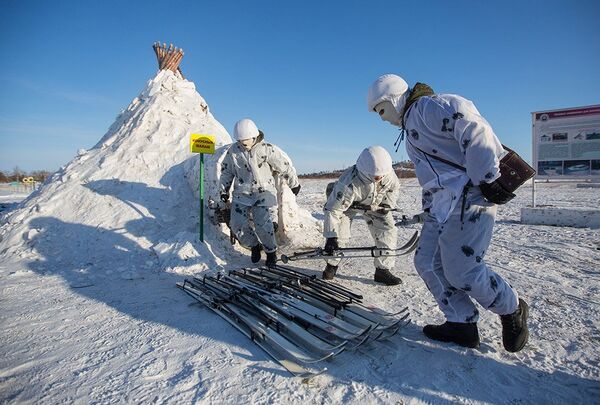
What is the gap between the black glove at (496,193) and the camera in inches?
85.3

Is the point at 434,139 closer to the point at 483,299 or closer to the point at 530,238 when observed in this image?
the point at 483,299

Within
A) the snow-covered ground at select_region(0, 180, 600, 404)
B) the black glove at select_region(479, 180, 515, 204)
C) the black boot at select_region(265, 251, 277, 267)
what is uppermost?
the black glove at select_region(479, 180, 515, 204)

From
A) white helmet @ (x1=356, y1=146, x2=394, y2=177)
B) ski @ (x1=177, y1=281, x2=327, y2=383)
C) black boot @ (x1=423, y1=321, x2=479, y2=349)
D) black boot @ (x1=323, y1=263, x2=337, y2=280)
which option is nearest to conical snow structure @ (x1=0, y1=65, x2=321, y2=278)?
ski @ (x1=177, y1=281, x2=327, y2=383)

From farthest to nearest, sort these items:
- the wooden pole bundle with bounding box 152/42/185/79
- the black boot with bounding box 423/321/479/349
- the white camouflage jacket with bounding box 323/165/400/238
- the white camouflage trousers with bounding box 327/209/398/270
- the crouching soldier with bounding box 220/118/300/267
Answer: the wooden pole bundle with bounding box 152/42/185/79 < the crouching soldier with bounding box 220/118/300/267 < the white camouflage trousers with bounding box 327/209/398/270 < the white camouflage jacket with bounding box 323/165/400/238 < the black boot with bounding box 423/321/479/349

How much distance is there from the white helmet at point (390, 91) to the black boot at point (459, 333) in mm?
1590

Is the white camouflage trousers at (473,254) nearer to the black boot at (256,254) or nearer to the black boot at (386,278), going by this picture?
the black boot at (386,278)

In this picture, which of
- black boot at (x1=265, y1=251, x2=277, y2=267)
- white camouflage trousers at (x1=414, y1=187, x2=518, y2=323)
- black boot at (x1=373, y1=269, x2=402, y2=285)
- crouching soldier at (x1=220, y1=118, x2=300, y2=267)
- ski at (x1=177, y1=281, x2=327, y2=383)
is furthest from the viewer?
crouching soldier at (x1=220, y1=118, x2=300, y2=267)

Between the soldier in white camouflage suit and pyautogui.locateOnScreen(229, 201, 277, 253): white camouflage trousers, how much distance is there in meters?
2.66

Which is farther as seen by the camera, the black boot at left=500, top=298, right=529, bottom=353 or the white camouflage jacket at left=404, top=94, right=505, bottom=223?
the black boot at left=500, top=298, right=529, bottom=353

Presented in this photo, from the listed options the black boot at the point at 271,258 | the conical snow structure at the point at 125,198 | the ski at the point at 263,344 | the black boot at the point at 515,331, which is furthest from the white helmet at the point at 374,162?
the conical snow structure at the point at 125,198

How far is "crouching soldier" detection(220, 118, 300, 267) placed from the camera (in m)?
4.87

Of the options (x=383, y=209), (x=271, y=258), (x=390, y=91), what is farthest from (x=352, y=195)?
(x=390, y=91)

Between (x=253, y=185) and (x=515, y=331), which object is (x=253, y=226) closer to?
(x=253, y=185)

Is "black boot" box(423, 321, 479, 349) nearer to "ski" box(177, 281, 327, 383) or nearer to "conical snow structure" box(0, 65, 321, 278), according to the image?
"ski" box(177, 281, 327, 383)
